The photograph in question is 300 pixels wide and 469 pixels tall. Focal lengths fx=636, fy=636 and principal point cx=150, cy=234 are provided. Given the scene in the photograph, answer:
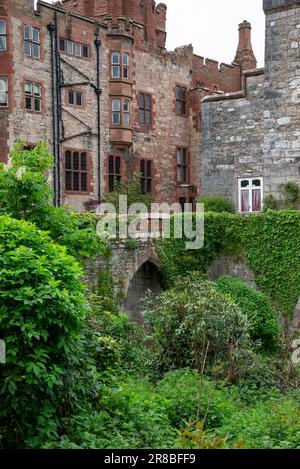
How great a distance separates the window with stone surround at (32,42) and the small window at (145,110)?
6.17m

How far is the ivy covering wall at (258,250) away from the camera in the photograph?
18.0 metres

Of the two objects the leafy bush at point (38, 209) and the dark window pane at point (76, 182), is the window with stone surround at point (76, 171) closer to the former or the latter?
the dark window pane at point (76, 182)

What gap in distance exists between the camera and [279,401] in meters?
11.9

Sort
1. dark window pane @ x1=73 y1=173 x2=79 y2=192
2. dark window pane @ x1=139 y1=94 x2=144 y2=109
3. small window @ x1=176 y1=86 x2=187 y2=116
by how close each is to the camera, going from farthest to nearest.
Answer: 1. small window @ x1=176 y1=86 x2=187 y2=116
2. dark window pane @ x1=139 y1=94 x2=144 y2=109
3. dark window pane @ x1=73 y1=173 x2=79 y2=192

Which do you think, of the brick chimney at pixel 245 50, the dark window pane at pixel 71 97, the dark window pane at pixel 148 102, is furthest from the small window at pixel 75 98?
the brick chimney at pixel 245 50

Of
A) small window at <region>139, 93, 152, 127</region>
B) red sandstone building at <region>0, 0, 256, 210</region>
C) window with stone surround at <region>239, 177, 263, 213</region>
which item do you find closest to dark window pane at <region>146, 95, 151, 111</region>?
small window at <region>139, 93, 152, 127</region>

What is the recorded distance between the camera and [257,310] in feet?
56.9

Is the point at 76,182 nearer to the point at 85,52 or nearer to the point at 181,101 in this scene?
the point at 85,52

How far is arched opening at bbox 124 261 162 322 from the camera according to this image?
18.3 metres

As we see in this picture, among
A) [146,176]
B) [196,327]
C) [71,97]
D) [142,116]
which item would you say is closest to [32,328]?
[196,327]

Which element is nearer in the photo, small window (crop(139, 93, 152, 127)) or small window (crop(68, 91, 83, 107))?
small window (crop(68, 91, 83, 107))

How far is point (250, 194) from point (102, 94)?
10472 millimetres

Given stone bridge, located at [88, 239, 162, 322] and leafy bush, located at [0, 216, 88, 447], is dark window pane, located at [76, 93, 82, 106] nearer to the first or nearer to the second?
stone bridge, located at [88, 239, 162, 322]

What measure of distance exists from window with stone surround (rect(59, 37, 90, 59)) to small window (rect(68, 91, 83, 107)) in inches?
63.2
